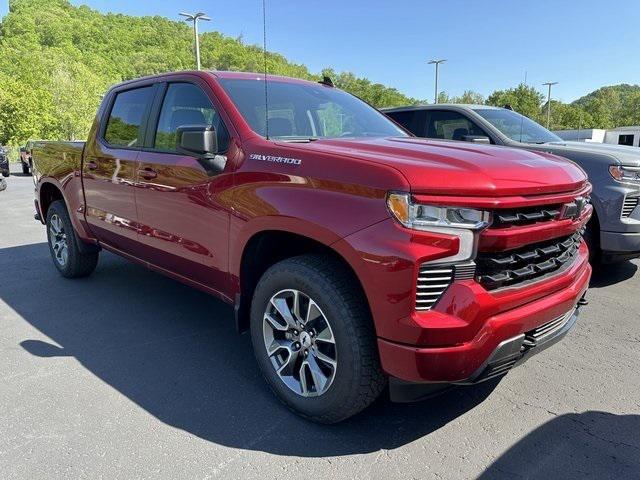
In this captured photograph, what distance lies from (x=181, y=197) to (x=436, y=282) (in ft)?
6.25

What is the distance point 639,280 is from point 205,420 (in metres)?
4.74

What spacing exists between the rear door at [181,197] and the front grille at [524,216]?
1.54 metres

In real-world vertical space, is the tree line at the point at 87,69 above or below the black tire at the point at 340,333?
above

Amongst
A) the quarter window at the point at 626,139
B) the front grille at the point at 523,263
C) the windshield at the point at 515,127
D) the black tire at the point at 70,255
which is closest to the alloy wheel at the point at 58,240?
the black tire at the point at 70,255

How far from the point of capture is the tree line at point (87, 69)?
33938 millimetres

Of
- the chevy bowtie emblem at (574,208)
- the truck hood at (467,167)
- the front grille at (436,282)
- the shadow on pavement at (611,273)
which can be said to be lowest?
the shadow on pavement at (611,273)

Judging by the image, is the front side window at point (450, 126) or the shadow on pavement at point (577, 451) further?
the front side window at point (450, 126)

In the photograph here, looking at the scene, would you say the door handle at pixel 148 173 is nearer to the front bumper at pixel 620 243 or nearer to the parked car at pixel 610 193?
the parked car at pixel 610 193

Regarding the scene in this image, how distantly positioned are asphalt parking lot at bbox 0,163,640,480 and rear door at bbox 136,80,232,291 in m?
0.65

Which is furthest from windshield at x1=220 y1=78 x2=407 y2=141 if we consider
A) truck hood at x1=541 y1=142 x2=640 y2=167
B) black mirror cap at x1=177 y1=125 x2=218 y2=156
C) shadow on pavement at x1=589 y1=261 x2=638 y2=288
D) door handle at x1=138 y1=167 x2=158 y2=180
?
shadow on pavement at x1=589 y1=261 x2=638 y2=288

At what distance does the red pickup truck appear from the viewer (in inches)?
82.7

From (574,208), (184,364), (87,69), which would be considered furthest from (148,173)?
(87,69)

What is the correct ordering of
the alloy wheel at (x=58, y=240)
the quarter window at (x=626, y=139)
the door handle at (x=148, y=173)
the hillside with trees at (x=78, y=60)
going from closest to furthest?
the door handle at (x=148, y=173)
the alloy wheel at (x=58, y=240)
the hillside with trees at (x=78, y=60)
the quarter window at (x=626, y=139)

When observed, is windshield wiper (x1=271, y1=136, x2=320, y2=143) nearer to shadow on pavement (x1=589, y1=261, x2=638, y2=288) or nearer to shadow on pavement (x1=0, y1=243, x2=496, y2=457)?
shadow on pavement (x1=0, y1=243, x2=496, y2=457)
